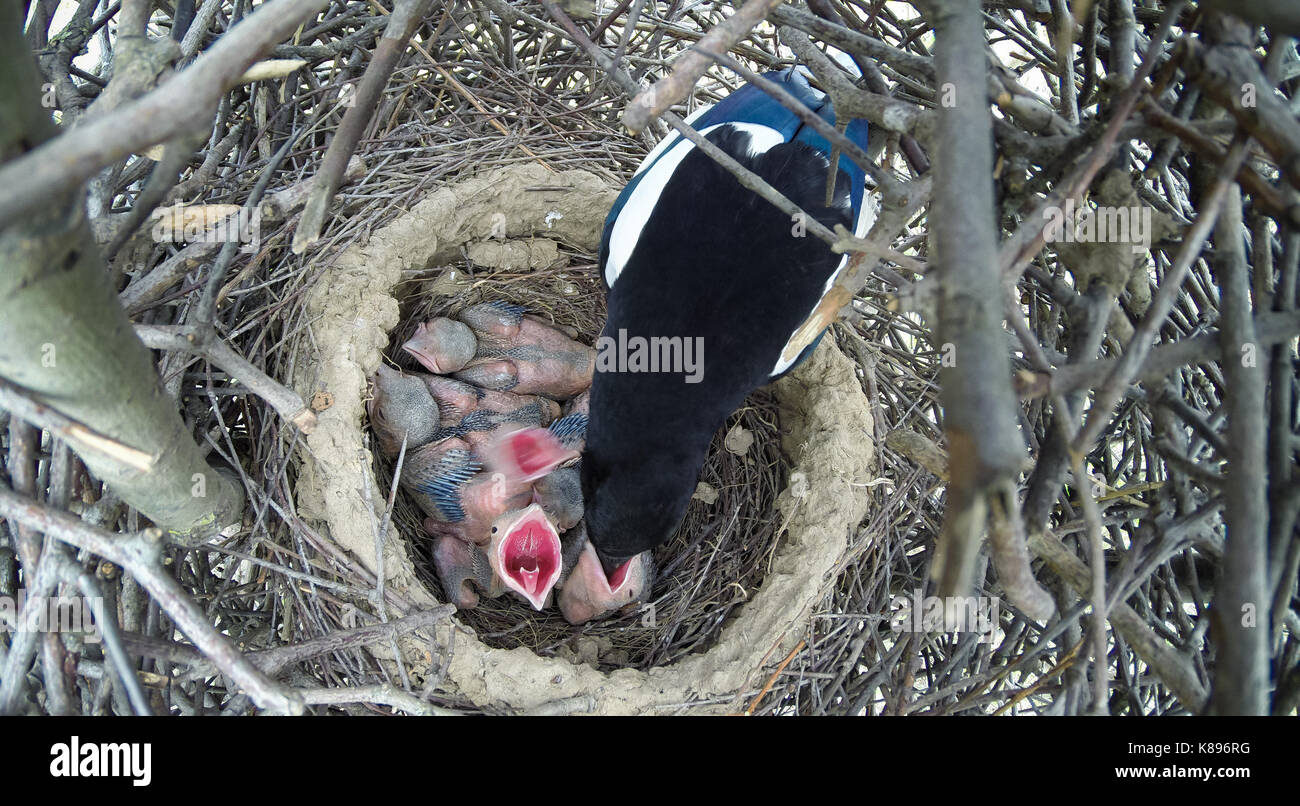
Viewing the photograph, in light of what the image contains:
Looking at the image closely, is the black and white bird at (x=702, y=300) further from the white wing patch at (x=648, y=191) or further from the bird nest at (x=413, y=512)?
the bird nest at (x=413, y=512)

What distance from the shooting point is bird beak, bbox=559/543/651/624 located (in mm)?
1871

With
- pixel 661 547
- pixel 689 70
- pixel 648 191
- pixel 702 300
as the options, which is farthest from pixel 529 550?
pixel 689 70

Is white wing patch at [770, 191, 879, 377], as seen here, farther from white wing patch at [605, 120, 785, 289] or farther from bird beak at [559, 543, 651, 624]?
bird beak at [559, 543, 651, 624]

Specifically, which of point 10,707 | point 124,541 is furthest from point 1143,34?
point 10,707

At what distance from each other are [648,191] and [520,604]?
117 cm

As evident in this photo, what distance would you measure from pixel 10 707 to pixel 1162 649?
153 cm

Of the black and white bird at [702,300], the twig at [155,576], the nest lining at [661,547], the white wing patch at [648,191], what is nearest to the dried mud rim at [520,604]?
the nest lining at [661,547]

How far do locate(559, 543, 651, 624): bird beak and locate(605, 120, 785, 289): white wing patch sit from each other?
0.66 m

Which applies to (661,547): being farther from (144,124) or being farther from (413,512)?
(144,124)

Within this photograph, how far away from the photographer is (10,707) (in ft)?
3.56

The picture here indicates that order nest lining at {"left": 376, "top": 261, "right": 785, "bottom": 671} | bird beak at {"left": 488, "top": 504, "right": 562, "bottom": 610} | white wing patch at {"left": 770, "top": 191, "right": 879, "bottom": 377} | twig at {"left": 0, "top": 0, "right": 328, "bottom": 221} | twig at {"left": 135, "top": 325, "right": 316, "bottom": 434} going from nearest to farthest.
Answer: twig at {"left": 0, "top": 0, "right": 328, "bottom": 221}, twig at {"left": 135, "top": 325, "right": 316, "bottom": 434}, white wing patch at {"left": 770, "top": 191, "right": 879, "bottom": 377}, bird beak at {"left": 488, "top": 504, "right": 562, "bottom": 610}, nest lining at {"left": 376, "top": 261, "right": 785, "bottom": 671}

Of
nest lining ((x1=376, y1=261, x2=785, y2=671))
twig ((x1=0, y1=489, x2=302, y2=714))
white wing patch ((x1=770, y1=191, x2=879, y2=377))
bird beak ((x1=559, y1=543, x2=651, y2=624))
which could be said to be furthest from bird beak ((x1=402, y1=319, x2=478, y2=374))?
twig ((x1=0, y1=489, x2=302, y2=714))

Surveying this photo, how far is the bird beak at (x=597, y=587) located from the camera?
6.14ft

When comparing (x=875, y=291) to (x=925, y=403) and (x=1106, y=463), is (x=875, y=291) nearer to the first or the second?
(x=925, y=403)
